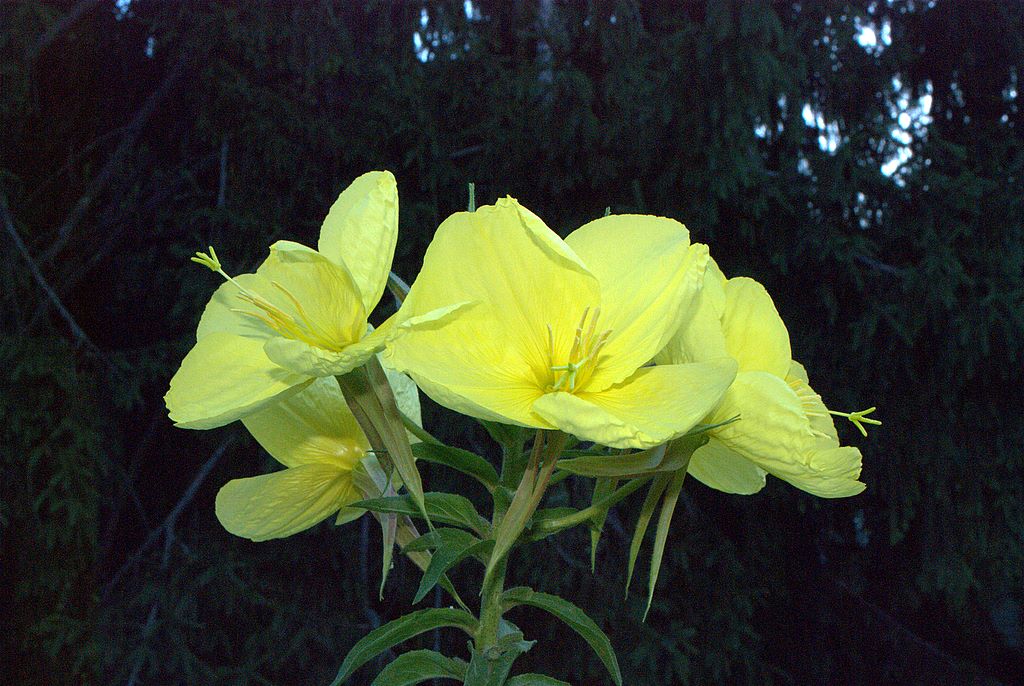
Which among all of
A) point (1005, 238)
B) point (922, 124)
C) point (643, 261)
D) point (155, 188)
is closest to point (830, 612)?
point (1005, 238)

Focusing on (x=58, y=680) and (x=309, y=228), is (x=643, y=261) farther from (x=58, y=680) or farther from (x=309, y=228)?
(x=58, y=680)

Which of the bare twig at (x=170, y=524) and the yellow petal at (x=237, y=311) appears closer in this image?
the yellow petal at (x=237, y=311)

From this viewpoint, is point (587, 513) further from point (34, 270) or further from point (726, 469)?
point (34, 270)

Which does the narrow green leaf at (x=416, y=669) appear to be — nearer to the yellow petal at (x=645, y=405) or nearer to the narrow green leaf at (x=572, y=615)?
the narrow green leaf at (x=572, y=615)

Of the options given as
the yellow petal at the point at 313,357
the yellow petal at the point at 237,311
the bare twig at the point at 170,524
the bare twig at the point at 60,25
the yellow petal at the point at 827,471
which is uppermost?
the bare twig at the point at 60,25

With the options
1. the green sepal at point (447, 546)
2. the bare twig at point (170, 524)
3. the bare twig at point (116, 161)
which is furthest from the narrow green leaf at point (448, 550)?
the bare twig at point (116, 161)

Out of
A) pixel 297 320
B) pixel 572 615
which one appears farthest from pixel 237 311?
pixel 572 615

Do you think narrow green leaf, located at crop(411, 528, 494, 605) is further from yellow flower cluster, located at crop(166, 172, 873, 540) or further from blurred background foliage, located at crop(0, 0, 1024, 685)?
blurred background foliage, located at crop(0, 0, 1024, 685)
